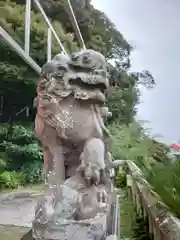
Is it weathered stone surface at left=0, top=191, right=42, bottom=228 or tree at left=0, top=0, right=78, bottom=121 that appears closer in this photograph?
weathered stone surface at left=0, top=191, right=42, bottom=228

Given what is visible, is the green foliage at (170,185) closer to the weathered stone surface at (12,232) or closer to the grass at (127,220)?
the grass at (127,220)

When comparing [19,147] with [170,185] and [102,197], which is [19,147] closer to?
[170,185]

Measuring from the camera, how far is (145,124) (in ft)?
15.4

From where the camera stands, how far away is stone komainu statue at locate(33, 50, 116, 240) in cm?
97

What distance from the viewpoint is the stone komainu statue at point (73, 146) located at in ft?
3.19

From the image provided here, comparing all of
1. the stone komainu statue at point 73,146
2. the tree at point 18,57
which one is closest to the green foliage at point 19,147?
the tree at point 18,57

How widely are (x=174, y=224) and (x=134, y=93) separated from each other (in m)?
5.08

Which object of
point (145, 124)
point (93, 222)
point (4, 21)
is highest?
point (4, 21)

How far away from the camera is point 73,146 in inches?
42.9

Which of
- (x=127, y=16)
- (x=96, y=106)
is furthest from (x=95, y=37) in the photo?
(x=96, y=106)

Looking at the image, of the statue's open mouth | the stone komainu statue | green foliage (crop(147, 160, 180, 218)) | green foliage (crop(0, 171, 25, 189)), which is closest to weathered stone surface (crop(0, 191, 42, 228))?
green foliage (crop(0, 171, 25, 189))

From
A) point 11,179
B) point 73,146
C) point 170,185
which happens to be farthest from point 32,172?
point 73,146

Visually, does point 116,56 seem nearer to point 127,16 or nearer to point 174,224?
point 127,16

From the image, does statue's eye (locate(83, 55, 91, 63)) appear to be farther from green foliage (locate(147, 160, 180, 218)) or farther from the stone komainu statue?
green foliage (locate(147, 160, 180, 218))
